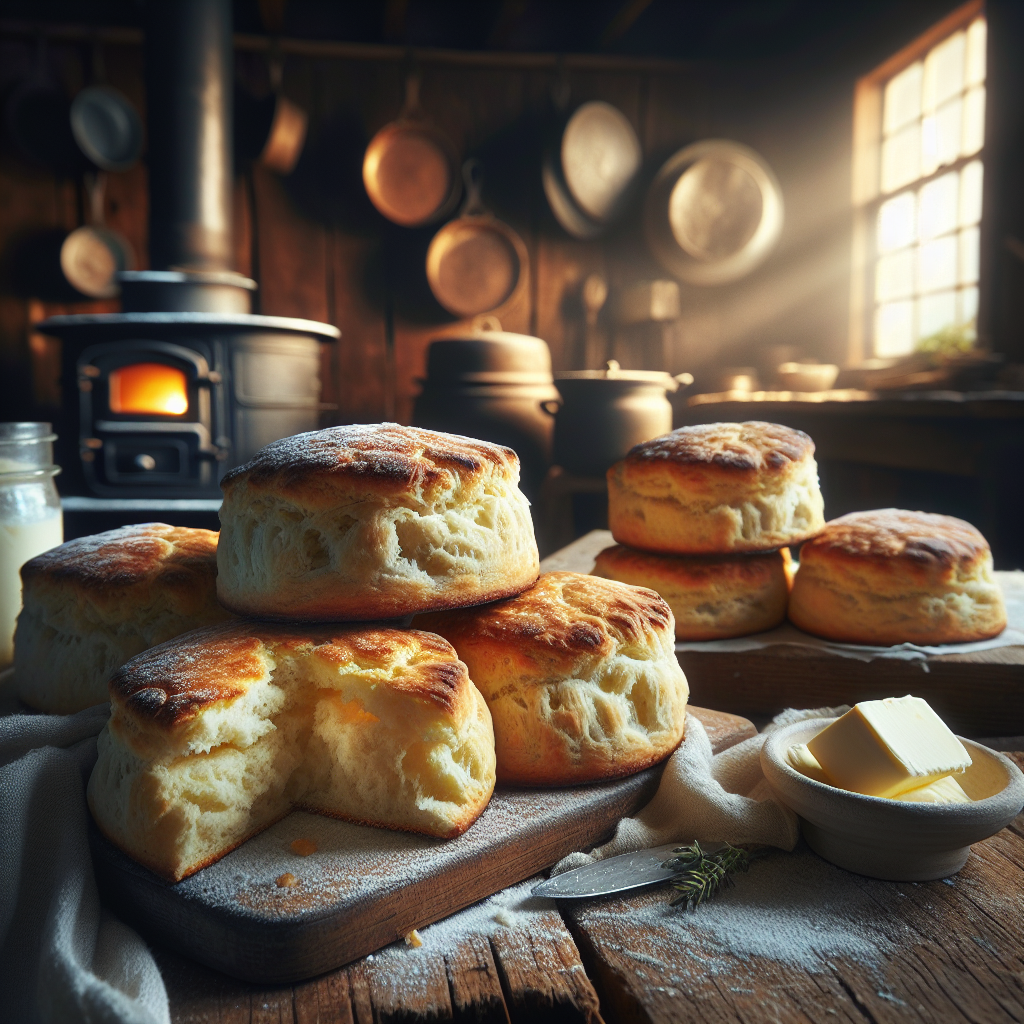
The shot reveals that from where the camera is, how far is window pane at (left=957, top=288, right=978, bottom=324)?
4.72 meters

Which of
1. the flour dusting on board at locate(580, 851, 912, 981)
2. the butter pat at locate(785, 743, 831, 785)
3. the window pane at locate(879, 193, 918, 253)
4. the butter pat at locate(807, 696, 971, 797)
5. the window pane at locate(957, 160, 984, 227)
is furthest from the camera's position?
the window pane at locate(879, 193, 918, 253)

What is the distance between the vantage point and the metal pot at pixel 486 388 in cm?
445

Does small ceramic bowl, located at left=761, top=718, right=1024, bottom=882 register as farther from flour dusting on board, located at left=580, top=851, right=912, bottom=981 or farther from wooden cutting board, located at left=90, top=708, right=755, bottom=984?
wooden cutting board, located at left=90, top=708, right=755, bottom=984

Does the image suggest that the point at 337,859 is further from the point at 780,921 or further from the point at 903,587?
the point at 903,587

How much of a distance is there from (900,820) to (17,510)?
158 cm

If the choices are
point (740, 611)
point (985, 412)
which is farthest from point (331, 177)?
point (740, 611)

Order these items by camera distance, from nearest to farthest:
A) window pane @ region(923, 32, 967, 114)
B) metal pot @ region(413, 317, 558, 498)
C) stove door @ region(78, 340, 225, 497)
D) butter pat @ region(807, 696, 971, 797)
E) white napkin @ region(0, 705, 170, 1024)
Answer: white napkin @ region(0, 705, 170, 1024)
butter pat @ region(807, 696, 971, 797)
stove door @ region(78, 340, 225, 497)
metal pot @ region(413, 317, 558, 498)
window pane @ region(923, 32, 967, 114)

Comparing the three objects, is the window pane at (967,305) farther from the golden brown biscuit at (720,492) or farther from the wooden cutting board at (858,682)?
the wooden cutting board at (858,682)

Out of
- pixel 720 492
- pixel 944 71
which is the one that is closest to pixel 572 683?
pixel 720 492

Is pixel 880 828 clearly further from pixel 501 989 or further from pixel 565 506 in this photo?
pixel 565 506

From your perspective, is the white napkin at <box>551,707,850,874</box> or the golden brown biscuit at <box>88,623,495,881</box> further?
the white napkin at <box>551,707,850,874</box>

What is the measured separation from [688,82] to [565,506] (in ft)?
12.1

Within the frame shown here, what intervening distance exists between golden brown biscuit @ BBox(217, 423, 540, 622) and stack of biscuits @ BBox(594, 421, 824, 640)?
607 millimetres

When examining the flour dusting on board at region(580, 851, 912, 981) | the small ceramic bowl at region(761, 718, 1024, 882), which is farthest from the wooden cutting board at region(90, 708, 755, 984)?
the small ceramic bowl at region(761, 718, 1024, 882)
